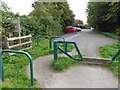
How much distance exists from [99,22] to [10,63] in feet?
67.0

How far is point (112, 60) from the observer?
6777 mm

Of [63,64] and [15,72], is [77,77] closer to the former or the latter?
[63,64]

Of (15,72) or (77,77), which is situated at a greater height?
(15,72)

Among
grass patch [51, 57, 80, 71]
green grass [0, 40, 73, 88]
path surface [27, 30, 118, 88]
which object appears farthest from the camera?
grass patch [51, 57, 80, 71]

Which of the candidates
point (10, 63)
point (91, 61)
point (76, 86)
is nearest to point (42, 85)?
point (76, 86)

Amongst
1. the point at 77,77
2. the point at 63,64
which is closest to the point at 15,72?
the point at 63,64

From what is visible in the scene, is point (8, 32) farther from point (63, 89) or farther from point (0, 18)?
point (63, 89)

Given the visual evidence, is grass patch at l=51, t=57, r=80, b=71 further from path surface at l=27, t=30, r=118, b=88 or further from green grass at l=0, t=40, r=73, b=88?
green grass at l=0, t=40, r=73, b=88

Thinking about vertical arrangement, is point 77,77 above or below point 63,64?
below

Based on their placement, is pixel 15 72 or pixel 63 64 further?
pixel 63 64

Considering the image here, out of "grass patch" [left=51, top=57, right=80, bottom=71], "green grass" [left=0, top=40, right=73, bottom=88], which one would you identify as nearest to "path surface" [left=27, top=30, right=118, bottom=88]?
"grass patch" [left=51, top=57, right=80, bottom=71]

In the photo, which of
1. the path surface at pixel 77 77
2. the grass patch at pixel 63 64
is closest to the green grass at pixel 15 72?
the path surface at pixel 77 77

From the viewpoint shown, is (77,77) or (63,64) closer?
(77,77)

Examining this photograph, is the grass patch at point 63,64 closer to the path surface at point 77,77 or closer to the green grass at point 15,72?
the path surface at point 77,77
